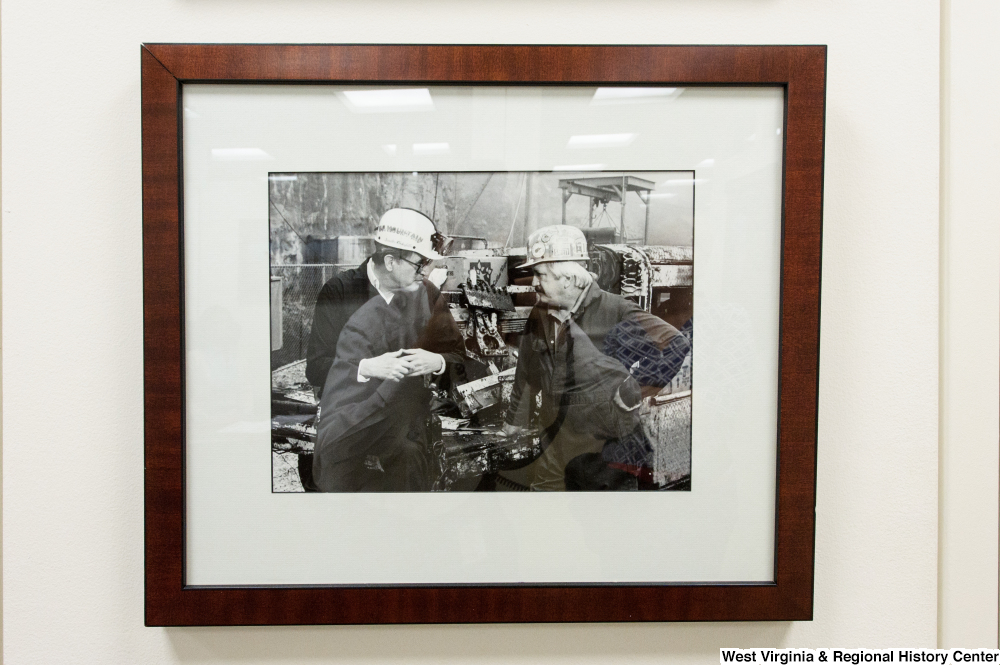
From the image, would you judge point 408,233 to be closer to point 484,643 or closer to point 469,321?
point 469,321

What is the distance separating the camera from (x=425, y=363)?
701mm

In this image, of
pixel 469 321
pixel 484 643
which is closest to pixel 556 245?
pixel 469 321

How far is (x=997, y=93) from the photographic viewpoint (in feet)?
2.42

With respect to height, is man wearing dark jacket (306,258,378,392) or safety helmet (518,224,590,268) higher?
safety helmet (518,224,590,268)

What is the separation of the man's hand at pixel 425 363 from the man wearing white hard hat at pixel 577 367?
90 mm

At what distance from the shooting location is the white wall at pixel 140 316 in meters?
0.73

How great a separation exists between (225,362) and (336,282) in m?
0.16

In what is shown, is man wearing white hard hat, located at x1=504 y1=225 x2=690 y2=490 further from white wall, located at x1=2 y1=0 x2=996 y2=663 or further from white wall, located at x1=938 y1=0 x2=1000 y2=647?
white wall, located at x1=938 y1=0 x2=1000 y2=647

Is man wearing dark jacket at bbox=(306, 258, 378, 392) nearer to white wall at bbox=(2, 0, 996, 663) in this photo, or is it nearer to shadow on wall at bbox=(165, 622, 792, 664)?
white wall at bbox=(2, 0, 996, 663)

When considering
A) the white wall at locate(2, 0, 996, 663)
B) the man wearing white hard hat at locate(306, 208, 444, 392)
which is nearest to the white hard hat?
the man wearing white hard hat at locate(306, 208, 444, 392)

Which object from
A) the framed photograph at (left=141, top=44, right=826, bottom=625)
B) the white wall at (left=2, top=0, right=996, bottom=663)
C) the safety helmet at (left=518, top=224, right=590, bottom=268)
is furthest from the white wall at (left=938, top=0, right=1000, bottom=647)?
the safety helmet at (left=518, top=224, right=590, bottom=268)

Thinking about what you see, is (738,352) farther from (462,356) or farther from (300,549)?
(300,549)

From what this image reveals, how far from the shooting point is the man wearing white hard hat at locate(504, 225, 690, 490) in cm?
A: 70

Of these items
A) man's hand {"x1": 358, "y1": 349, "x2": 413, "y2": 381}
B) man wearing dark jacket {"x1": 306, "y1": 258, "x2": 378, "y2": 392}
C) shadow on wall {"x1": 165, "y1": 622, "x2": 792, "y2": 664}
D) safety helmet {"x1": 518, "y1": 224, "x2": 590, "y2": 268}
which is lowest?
shadow on wall {"x1": 165, "y1": 622, "x2": 792, "y2": 664}
